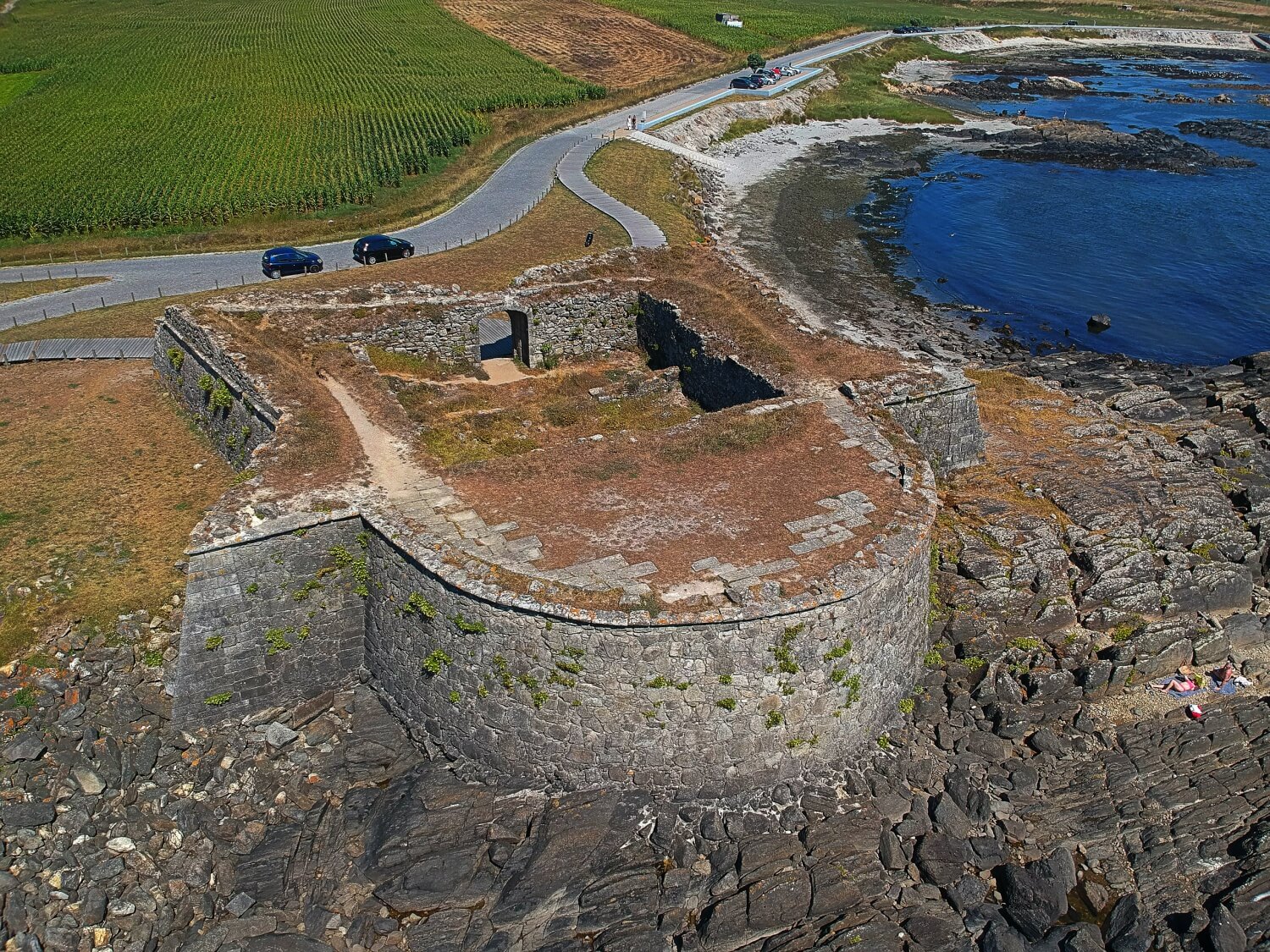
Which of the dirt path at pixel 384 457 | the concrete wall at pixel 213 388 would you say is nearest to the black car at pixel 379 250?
the concrete wall at pixel 213 388

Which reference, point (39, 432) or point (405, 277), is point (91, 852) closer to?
point (39, 432)

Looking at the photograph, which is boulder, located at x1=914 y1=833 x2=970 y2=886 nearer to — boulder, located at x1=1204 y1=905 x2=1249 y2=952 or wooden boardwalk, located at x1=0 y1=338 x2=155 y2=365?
boulder, located at x1=1204 y1=905 x2=1249 y2=952

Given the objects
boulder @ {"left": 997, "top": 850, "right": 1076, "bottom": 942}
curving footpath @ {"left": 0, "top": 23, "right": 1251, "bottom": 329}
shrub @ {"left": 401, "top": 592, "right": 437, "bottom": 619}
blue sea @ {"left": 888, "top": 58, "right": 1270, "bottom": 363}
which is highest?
curving footpath @ {"left": 0, "top": 23, "right": 1251, "bottom": 329}

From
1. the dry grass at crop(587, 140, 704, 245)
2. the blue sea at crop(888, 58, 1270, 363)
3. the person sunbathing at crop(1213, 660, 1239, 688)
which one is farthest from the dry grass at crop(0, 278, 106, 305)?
the person sunbathing at crop(1213, 660, 1239, 688)

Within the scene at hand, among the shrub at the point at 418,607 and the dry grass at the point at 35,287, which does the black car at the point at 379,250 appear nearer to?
the dry grass at the point at 35,287

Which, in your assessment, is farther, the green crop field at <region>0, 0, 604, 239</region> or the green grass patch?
the green grass patch

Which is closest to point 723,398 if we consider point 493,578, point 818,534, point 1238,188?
point 818,534
